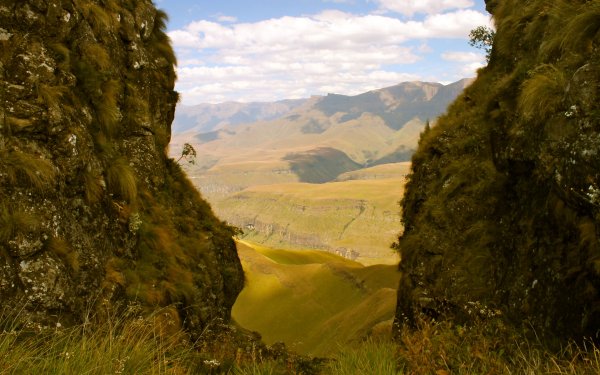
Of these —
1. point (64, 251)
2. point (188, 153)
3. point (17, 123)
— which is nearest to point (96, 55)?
point (17, 123)

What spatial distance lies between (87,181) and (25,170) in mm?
2015

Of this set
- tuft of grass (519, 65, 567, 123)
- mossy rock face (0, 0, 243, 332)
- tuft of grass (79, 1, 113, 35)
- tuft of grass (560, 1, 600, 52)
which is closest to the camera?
mossy rock face (0, 0, 243, 332)

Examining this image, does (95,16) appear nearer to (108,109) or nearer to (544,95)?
(108,109)

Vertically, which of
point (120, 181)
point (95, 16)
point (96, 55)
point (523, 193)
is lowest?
point (523, 193)

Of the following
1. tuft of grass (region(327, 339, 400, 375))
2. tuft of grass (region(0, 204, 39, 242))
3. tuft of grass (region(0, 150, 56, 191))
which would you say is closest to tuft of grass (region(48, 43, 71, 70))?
tuft of grass (region(0, 150, 56, 191))

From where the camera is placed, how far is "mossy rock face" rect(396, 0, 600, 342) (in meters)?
7.87

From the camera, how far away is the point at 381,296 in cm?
4906

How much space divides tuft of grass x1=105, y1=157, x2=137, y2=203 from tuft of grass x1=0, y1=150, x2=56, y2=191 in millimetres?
2884

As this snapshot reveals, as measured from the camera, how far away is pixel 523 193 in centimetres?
1112

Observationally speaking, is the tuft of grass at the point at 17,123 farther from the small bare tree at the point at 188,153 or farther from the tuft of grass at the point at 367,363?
the tuft of grass at the point at 367,363

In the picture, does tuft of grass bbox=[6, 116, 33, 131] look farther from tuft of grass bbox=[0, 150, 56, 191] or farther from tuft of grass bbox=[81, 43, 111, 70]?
tuft of grass bbox=[81, 43, 111, 70]

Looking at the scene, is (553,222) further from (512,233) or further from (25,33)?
(25,33)

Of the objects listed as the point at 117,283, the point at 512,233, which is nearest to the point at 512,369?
the point at 512,233

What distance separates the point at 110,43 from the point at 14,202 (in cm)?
834
